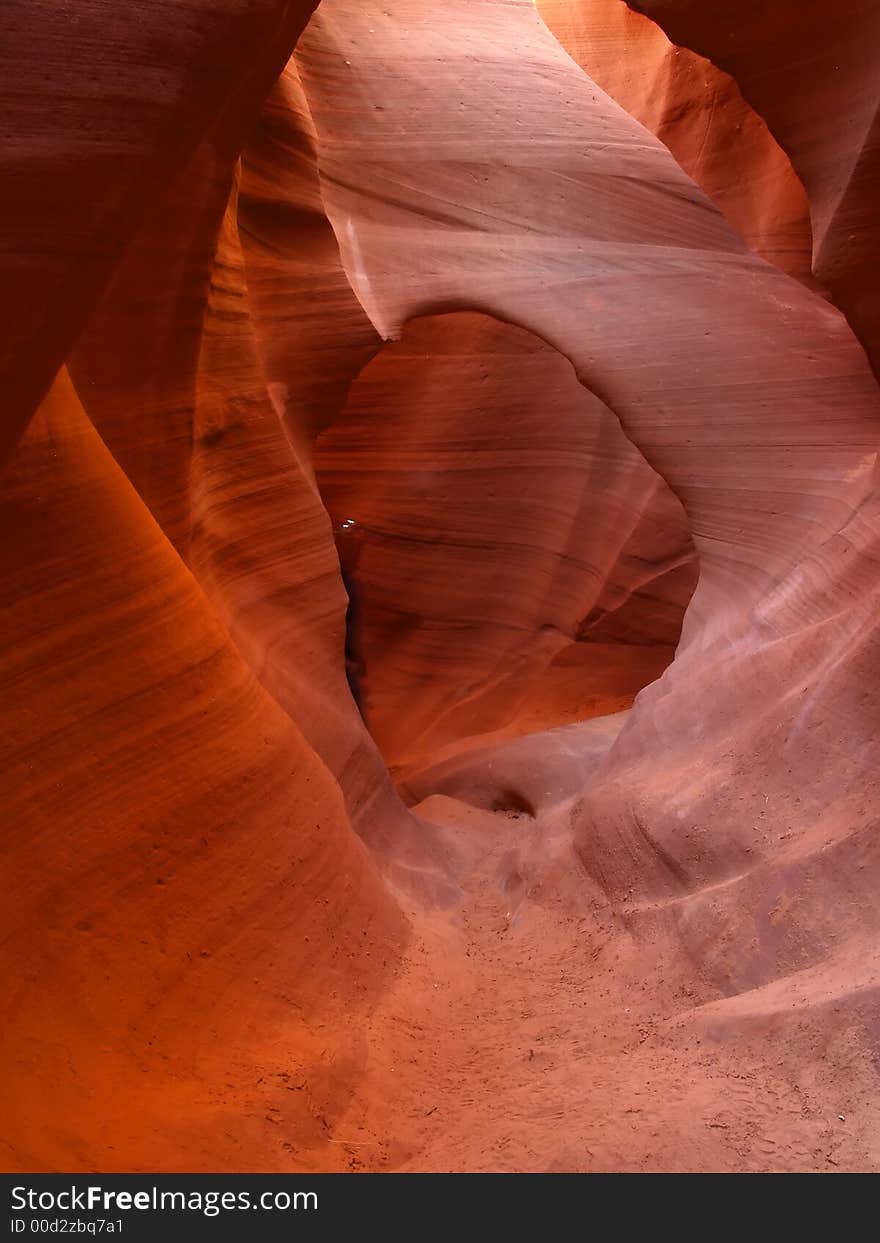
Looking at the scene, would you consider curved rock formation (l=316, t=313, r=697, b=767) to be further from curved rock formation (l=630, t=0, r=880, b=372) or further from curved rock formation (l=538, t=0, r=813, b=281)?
curved rock formation (l=630, t=0, r=880, b=372)

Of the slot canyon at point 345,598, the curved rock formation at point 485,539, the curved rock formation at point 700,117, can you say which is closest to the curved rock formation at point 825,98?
the slot canyon at point 345,598

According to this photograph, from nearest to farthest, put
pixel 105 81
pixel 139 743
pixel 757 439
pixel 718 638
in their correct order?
pixel 105 81, pixel 139 743, pixel 718 638, pixel 757 439

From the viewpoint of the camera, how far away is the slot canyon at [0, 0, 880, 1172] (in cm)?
210

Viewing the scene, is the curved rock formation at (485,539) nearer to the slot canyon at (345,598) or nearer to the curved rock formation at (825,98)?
the slot canyon at (345,598)

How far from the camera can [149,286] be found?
10.7ft

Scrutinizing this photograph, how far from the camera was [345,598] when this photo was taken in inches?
192

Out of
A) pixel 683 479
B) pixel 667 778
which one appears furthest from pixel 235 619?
pixel 683 479

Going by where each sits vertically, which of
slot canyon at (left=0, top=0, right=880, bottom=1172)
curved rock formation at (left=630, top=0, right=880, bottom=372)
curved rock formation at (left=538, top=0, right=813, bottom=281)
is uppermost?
curved rock formation at (left=630, top=0, right=880, bottom=372)

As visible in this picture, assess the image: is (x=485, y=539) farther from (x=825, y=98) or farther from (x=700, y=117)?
(x=825, y=98)

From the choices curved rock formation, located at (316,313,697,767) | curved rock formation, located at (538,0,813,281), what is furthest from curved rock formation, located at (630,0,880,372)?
curved rock formation, located at (316,313,697,767)

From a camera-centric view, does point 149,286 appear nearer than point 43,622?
No

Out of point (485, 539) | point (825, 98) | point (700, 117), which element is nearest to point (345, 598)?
point (485, 539)

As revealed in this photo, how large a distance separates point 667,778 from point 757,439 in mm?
1890

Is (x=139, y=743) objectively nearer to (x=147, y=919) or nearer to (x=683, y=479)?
(x=147, y=919)
